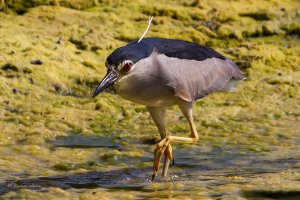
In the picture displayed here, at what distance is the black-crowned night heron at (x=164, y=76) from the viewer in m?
6.17

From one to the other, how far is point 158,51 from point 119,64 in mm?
614

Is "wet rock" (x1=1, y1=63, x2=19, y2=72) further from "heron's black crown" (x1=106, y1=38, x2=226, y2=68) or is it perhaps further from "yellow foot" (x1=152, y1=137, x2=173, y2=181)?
"yellow foot" (x1=152, y1=137, x2=173, y2=181)

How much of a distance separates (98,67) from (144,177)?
9.24ft

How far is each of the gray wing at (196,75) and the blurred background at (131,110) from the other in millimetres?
559

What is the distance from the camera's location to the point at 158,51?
21.6ft

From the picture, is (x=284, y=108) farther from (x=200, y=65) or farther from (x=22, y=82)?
(x=22, y=82)

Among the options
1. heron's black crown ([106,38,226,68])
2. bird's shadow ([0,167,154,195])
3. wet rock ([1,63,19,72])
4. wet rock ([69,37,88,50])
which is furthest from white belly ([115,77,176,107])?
wet rock ([69,37,88,50])

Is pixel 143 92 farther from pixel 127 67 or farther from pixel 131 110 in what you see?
pixel 131 110

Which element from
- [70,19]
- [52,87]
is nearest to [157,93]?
[52,87]

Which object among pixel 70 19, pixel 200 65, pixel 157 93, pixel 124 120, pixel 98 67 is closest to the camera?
pixel 157 93

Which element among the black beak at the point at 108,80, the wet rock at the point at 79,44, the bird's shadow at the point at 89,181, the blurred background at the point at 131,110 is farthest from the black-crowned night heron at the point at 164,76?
the wet rock at the point at 79,44

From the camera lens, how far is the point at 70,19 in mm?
10398

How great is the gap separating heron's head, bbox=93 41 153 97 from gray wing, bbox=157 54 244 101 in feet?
1.06

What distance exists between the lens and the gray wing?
6559mm
